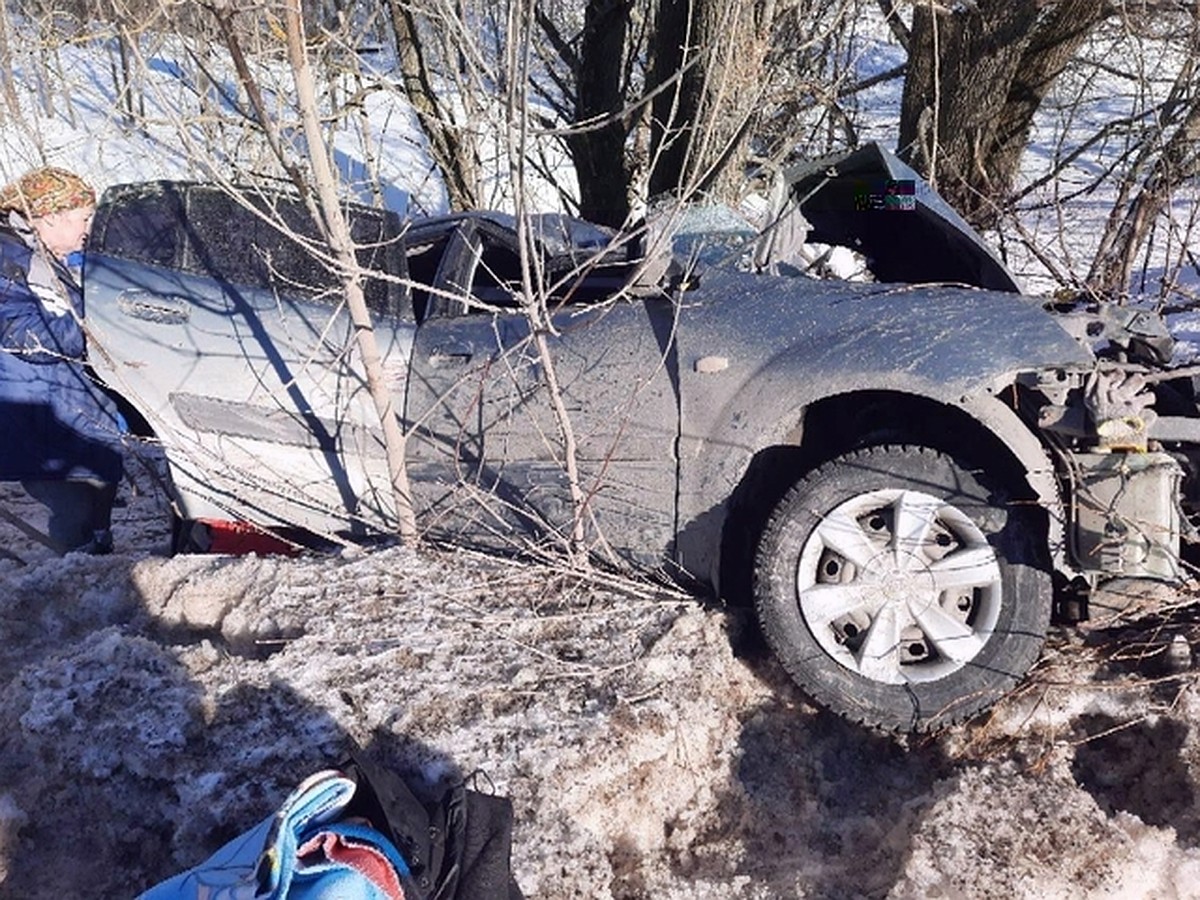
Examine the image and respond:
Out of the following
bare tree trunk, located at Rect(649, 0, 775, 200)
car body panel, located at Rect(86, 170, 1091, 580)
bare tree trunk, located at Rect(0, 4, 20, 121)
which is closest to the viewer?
car body panel, located at Rect(86, 170, 1091, 580)

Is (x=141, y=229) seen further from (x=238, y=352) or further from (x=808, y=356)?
(x=808, y=356)

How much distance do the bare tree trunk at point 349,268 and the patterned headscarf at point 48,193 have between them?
1.41 meters

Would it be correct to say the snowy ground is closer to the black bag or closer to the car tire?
the car tire

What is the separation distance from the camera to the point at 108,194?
3.75 meters

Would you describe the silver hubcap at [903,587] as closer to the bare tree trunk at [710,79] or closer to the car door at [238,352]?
the car door at [238,352]

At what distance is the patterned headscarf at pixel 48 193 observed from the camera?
4133mm

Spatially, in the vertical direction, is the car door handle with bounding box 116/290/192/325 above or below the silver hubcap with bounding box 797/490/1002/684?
above

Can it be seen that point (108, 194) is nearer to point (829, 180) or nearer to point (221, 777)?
point (221, 777)

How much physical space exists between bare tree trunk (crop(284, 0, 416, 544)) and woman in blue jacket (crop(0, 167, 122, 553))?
135cm

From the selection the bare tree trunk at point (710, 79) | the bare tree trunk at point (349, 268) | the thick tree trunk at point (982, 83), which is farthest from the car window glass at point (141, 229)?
the thick tree trunk at point (982, 83)

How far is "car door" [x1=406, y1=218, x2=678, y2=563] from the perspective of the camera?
3.28 meters

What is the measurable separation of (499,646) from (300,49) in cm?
183

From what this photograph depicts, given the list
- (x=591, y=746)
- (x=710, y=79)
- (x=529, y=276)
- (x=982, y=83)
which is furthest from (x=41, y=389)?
(x=982, y=83)

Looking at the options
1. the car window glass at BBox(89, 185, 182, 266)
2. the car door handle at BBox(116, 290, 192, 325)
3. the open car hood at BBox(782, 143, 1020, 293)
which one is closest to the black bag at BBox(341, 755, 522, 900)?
the car door handle at BBox(116, 290, 192, 325)
